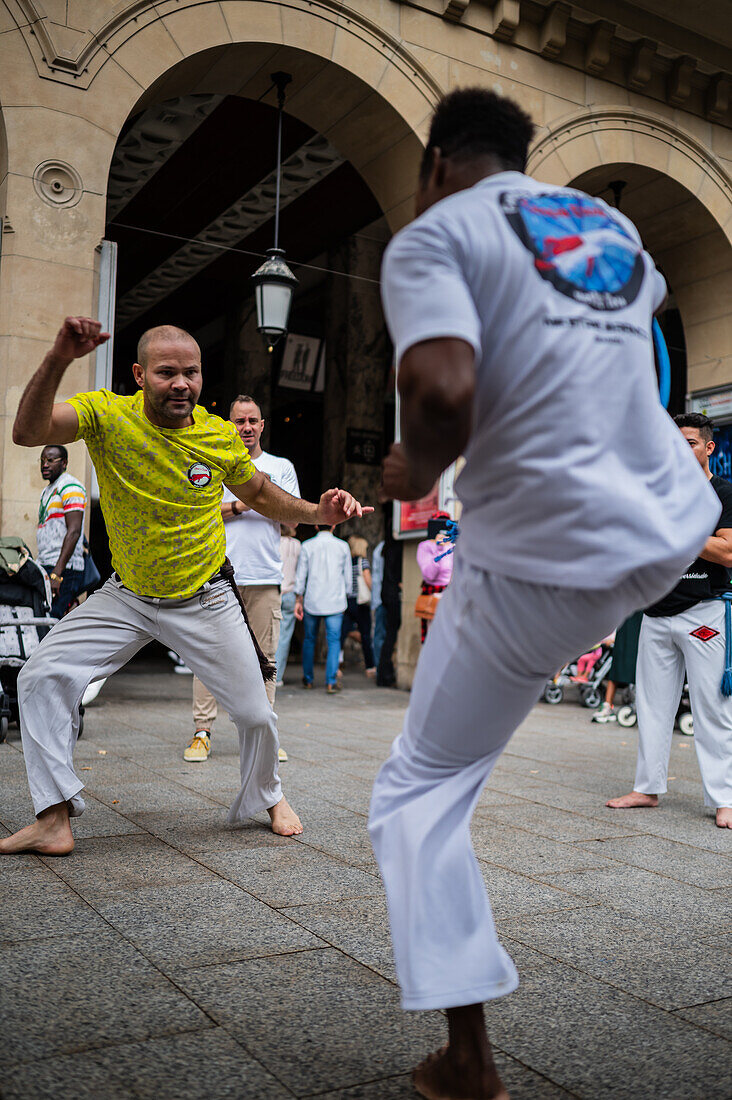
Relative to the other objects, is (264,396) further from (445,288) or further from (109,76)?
(445,288)

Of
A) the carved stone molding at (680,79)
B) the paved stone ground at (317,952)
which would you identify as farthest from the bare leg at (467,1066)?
the carved stone molding at (680,79)

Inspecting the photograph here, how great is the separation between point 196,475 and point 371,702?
6.73 metres

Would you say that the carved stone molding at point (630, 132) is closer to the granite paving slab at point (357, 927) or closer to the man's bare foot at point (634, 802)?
the man's bare foot at point (634, 802)

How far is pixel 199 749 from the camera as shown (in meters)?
6.21

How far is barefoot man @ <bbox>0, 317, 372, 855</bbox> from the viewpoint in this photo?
3.86 metres

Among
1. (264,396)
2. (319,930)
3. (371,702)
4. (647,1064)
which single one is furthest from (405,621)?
(647,1064)

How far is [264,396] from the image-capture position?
1758cm

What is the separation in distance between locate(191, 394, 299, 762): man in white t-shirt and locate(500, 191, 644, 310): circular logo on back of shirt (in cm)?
454

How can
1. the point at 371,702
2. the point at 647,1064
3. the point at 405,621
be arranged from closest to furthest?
1. the point at 647,1064
2. the point at 371,702
3. the point at 405,621

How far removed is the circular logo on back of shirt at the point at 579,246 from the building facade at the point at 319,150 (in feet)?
23.3

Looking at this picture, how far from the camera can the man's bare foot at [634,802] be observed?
5.25 metres

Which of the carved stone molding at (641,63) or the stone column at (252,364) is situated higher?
the carved stone molding at (641,63)

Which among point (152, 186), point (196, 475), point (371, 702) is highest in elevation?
point (152, 186)

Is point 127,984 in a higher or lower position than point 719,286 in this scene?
lower
